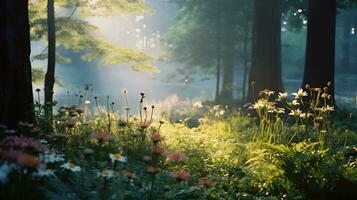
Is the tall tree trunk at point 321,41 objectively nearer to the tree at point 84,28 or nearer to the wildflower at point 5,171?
the tree at point 84,28

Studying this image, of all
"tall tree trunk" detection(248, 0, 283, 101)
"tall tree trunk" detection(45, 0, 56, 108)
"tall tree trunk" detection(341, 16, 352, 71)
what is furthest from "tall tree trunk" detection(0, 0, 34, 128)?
"tall tree trunk" detection(341, 16, 352, 71)

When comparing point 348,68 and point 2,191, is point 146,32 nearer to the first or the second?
point 348,68

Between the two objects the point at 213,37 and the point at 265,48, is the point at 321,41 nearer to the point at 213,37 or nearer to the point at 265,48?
the point at 265,48

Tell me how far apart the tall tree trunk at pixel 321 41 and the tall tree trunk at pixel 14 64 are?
705cm

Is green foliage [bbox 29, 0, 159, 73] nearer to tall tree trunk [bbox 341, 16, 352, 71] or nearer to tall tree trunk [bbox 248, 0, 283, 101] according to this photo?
tall tree trunk [bbox 248, 0, 283, 101]

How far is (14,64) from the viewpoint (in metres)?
5.36

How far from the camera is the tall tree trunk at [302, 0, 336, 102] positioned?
1057 cm

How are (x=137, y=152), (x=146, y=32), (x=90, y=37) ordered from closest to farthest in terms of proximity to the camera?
1. (x=137, y=152)
2. (x=90, y=37)
3. (x=146, y=32)

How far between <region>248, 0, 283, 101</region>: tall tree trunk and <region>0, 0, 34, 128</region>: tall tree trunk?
788 cm

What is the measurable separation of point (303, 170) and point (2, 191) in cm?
311

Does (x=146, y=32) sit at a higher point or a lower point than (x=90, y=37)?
higher

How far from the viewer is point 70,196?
3104 millimetres

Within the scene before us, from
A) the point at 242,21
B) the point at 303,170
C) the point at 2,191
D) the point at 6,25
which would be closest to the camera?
the point at 2,191

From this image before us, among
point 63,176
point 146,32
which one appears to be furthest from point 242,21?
point 146,32
